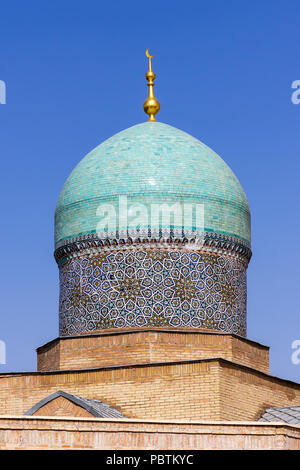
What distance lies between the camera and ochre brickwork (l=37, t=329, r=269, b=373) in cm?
1384

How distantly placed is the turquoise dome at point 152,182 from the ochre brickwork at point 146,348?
1570 millimetres

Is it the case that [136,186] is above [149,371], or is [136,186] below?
above

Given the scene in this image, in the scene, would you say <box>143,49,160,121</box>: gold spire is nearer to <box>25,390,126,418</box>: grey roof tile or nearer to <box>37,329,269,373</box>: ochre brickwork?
<box>37,329,269,373</box>: ochre brickwork

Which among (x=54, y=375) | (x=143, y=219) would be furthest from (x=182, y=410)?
(x=143, y=219)

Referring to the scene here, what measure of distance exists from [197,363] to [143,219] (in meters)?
2.42

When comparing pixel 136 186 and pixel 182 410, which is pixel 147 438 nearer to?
pixel 182 410

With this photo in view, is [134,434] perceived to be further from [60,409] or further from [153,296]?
[153,296]

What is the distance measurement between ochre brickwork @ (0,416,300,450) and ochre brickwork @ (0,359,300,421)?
1.58 meters

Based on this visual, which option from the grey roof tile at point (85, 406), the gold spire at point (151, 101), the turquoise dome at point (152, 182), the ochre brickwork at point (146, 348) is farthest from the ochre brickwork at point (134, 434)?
the gold spire at point (151, 101)

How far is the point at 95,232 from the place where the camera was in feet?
48.8

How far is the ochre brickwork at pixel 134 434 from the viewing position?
417 inches

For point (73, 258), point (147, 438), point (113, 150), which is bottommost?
point (147, 438)

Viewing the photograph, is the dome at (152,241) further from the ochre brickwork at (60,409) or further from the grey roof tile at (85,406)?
the ochre brickwork at (60,409)

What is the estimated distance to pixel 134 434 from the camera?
10797 millimetres
